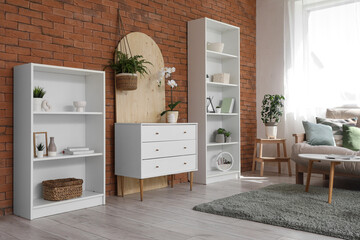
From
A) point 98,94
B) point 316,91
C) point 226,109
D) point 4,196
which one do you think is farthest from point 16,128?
point 316,91

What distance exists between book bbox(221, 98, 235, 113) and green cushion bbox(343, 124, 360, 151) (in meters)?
1.39

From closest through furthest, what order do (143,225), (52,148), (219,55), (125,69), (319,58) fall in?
(143,225)
(52,148)
(125,69)
(219,55)
(319,58)

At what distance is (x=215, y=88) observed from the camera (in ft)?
16.4

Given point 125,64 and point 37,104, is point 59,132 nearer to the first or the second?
point 37,104

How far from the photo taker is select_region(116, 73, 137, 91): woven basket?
3.65m

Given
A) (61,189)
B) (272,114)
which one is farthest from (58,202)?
(272,114)

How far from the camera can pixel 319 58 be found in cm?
524

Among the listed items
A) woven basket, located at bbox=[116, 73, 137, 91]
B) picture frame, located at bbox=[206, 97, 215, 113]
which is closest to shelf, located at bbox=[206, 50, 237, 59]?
picture frame, located at bbox=[206, 97, 215, 113]

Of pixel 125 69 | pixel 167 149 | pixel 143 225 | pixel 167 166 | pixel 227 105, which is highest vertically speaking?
pixel 125 69

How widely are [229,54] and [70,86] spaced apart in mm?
2317

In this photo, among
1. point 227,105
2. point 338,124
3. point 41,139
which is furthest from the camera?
point 227,105

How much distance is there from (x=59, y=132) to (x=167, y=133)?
3.46 feet

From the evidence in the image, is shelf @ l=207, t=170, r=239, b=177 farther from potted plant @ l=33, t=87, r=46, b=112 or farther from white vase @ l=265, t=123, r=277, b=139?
potted plant @ l=33, t=87, r=46, b=112

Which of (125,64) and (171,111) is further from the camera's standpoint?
(171,111)
